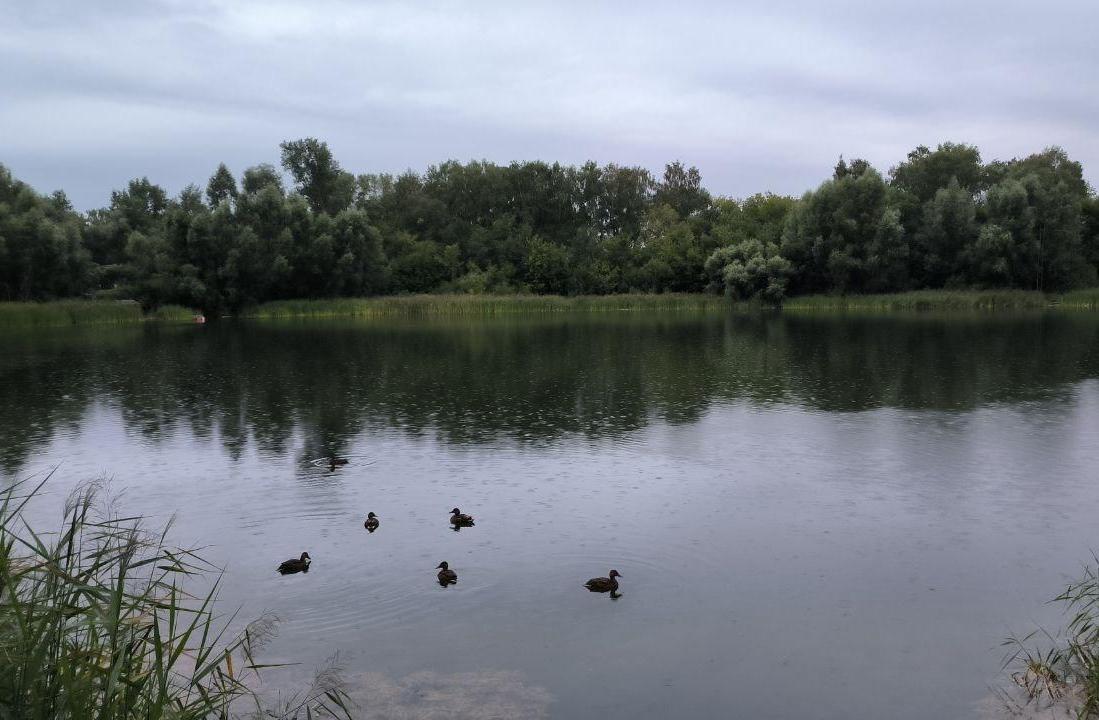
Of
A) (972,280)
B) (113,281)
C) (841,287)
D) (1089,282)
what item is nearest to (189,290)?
(113,281)

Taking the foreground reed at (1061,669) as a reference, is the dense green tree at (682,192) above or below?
above

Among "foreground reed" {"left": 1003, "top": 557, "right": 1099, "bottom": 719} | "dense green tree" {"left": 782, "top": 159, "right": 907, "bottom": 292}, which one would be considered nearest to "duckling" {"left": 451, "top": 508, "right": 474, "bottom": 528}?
"foreground reed" {"left": 1003, "top": 557, "right": 1099, "bottom": 719}

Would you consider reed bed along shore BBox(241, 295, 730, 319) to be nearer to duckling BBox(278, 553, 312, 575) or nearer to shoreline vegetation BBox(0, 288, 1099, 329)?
shoreline vegetation BBox(0, 288, 1099, 329)

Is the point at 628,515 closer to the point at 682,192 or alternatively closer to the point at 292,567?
the point at 292,567

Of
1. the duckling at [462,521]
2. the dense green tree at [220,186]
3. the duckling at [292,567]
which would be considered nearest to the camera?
the duckling at [292,567]

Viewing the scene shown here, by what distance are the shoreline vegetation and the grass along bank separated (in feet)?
0.18

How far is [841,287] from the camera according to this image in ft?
226

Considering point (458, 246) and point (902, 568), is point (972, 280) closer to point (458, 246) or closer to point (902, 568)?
point (458, 246)

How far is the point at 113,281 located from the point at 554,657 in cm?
8133

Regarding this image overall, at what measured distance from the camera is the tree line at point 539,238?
65438 millimetres

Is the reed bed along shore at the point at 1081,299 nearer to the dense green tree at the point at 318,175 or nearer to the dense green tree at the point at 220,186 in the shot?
the dense green tree at the point at 318,175

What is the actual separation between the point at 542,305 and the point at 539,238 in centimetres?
1342

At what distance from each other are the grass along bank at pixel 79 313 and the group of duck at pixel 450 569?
174 feet

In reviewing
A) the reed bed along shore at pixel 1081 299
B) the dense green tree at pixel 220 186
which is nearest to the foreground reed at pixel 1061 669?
the reed bed along shore at pixel 1081 299
